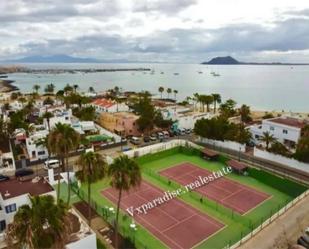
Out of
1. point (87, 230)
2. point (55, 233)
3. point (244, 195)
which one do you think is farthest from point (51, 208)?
point (244, 195)

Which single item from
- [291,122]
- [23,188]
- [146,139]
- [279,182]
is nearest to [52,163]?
[23,188]

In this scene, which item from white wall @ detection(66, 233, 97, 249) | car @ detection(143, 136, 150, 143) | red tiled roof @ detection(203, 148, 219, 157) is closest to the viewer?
white wall @ detection(66, 233, 97, 249)

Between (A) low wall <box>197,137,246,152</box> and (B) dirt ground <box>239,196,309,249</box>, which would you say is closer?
(B) dirt ground <box>239,196,309,249</box>

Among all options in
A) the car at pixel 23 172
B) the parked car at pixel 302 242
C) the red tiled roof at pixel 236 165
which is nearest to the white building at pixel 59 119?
the car at pixel 23 172

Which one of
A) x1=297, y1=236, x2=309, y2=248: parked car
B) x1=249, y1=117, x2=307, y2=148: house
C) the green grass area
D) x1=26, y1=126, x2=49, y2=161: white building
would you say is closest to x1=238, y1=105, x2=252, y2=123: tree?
x1=249, y1=117, x2=307, y2=148: house

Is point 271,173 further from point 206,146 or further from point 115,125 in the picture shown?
point 115,125

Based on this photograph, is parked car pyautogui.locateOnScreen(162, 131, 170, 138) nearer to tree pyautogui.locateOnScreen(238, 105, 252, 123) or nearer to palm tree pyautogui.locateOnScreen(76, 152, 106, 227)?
tree pyautogui.locateOnScreen(238, 105, 252, 123)
